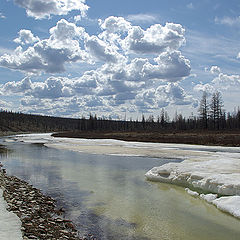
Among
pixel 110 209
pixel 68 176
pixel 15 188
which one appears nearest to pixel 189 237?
pixel 110 209

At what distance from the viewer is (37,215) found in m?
9.26

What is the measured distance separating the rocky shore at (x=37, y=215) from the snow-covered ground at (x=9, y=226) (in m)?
0.16

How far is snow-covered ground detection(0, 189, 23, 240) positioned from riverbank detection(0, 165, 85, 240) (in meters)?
0.14

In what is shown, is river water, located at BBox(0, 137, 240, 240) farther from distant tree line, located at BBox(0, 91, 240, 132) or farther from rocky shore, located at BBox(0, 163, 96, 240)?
distant tree line, located at BBox(0, 91, 240, 132)

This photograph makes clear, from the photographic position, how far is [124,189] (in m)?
13.7

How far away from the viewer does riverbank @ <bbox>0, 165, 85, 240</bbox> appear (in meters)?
7.49

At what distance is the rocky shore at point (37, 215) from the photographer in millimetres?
7479

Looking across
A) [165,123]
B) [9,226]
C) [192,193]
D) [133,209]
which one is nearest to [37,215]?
[9,226]

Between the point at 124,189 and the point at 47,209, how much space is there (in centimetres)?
469

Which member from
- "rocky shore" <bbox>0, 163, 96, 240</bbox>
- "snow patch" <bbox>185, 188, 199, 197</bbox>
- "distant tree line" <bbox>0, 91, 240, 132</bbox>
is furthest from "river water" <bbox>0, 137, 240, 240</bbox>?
"distant tree line" <bbox>0, 91, 240, 132</bbox>

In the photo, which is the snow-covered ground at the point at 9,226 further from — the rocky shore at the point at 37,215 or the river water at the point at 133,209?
the river water at the point at 133,209

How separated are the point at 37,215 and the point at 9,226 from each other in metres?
1.86

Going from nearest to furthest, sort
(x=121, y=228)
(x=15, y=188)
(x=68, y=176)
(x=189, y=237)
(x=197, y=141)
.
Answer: (x=189, y=237)
(x=121, y=228)
(x=15, y=188)
(x=68, y=176)
(x=197, y=141)

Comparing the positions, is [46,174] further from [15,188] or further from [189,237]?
[189,237]
